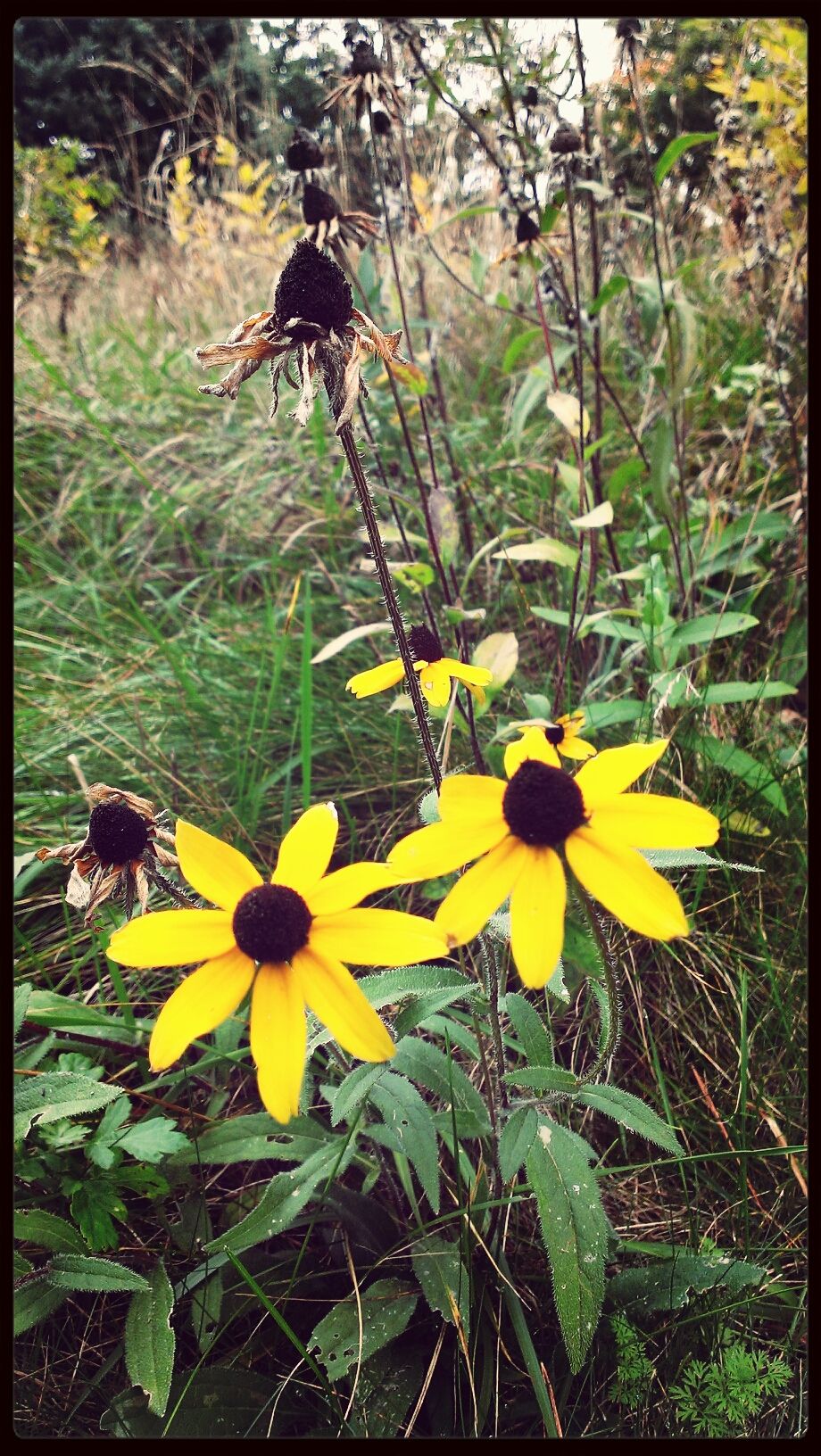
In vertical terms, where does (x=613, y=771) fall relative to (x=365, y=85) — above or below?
below

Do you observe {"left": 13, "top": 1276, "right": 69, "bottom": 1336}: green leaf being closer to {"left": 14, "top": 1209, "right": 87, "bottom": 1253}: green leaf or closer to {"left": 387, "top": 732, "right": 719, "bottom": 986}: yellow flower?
{"left": 14, "top": 1209, "right": 87, "bottom": 1253}: green leaf

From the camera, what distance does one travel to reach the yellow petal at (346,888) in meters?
0.71

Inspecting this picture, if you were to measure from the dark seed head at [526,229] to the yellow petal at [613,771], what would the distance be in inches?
55.4

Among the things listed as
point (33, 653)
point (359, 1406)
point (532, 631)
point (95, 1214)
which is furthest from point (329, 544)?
point (359, 1406)

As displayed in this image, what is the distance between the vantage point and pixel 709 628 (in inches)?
60.7

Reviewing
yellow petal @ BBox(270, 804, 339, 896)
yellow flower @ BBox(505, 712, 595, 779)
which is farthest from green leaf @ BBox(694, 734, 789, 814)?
yellow petal @ BBox(270, 804, 339, 896)

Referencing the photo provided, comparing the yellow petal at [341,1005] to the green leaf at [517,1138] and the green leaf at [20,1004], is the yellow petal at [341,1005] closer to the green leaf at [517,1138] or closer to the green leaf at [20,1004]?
the green leaf at [517,1138]

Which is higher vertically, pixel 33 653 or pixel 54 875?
pixel 33 653

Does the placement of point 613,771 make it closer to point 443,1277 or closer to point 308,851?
point 308,851

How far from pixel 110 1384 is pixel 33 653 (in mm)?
1694

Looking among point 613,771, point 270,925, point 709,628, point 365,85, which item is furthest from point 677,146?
point 270,925

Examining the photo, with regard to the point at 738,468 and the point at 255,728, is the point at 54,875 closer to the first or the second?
the point at 255,728

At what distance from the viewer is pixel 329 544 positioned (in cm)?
233

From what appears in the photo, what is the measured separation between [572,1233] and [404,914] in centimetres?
40
